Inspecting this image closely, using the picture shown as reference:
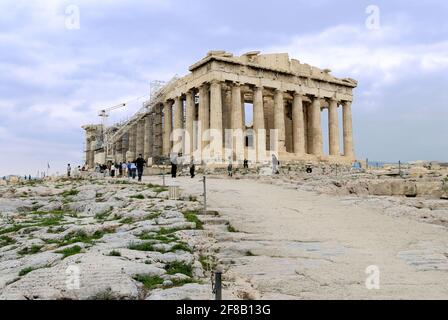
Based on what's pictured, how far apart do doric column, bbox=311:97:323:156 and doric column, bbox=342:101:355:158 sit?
13.2 feet

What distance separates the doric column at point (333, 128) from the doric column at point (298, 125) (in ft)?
17.1

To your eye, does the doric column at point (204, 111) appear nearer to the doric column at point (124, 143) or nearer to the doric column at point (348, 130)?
the doric column at point (348, 130)

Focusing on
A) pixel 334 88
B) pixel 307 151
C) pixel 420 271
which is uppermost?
pixel 334 88

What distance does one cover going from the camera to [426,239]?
12.0 metres

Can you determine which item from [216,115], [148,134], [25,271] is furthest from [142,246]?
[148,134]

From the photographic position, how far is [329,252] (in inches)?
402

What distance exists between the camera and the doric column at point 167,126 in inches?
2029

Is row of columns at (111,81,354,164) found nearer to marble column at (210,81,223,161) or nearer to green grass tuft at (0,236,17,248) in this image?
marble column at (210,81,223,161)

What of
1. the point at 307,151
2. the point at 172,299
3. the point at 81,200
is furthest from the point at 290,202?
the point at 307,151

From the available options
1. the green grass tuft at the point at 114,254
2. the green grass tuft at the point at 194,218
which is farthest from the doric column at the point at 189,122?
the green grass tuft at the point at 114,254

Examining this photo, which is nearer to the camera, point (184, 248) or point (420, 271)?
point (420, 271)
